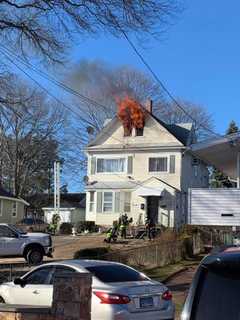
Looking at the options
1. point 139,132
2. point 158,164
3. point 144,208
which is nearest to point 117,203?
point 144,208

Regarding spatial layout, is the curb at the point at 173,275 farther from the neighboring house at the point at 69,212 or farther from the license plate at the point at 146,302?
the neighboring house at the point at 69,212

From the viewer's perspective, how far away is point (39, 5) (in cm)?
2119

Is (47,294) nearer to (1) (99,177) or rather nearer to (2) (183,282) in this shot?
(2) (183,282)

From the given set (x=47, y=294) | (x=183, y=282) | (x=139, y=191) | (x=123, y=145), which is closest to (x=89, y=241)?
(x=139, y=191)

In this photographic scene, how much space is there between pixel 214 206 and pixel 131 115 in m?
31.9

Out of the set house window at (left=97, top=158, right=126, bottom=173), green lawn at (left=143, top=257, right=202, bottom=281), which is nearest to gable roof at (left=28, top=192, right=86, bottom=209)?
house window at (left=97, top=158, right=126, bottom=173)

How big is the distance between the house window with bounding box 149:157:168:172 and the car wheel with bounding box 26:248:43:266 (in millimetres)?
23349

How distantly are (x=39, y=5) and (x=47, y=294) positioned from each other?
11.7 metres

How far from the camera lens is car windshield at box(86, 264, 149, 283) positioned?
11.9 meters

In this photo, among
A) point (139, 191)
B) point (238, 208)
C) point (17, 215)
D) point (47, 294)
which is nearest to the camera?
point (47, 294)

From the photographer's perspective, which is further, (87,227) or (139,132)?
(139,132)

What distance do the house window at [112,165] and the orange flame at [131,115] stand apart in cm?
248

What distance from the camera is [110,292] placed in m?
11.2

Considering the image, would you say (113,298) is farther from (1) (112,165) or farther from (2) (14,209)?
(2) (14,209)
